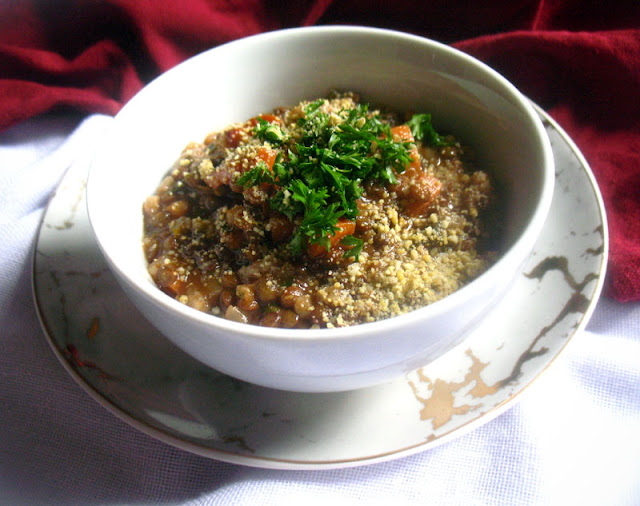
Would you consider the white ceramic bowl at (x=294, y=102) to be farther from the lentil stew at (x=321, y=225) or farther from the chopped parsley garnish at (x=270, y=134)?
the chopped parsley garnish at (x=270, y=134)

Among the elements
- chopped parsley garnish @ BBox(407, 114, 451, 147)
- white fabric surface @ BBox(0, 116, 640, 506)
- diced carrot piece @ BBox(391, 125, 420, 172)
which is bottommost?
white fabric surface @ BBox(0, 116, 640, 506)

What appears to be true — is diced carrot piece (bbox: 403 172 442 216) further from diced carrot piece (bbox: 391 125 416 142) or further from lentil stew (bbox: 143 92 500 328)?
diced carrot piece (bbox: 391 125 416 142)

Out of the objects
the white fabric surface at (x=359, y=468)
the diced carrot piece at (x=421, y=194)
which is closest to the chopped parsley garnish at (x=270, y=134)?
the diced carrot piece at (x=421, y=194)

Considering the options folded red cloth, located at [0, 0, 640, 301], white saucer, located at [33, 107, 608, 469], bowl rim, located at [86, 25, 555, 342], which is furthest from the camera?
folded red cloth, located at [0, 0, 640, 301]

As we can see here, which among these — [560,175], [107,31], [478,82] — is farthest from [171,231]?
[107,31]

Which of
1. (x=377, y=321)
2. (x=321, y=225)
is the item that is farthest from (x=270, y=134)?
(x=377, y=321)

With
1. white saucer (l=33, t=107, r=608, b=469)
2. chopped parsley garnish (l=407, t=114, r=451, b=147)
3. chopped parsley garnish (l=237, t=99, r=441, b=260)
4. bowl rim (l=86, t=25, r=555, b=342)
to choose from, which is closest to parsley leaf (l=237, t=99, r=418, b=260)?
chopped parsley garnish (l=237, t=99, r=441, b=260)
